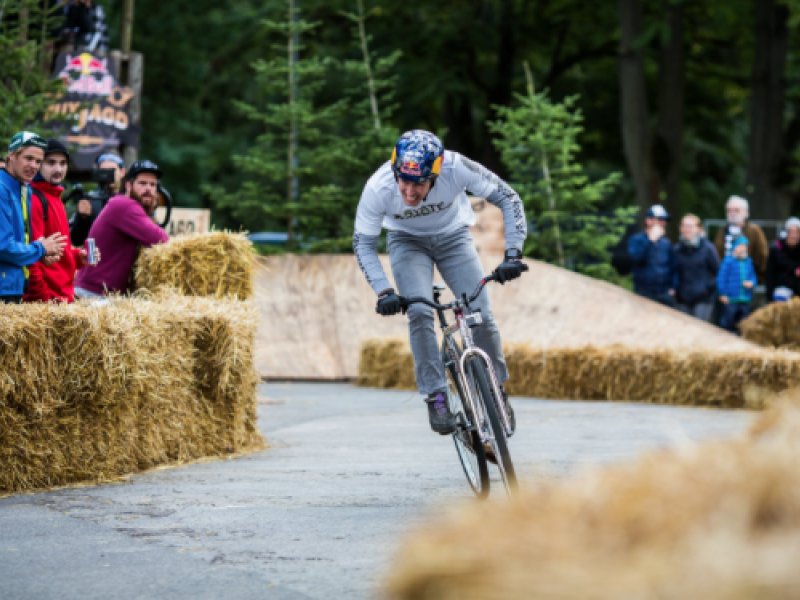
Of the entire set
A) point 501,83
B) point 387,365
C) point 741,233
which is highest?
point 501,83

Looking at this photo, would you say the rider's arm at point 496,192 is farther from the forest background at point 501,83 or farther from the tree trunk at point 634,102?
the tree trunk at point 634,102

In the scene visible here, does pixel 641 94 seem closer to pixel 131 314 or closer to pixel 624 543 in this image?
pixel 131 314

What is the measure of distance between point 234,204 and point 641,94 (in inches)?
381

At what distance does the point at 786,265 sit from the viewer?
15.0 metres

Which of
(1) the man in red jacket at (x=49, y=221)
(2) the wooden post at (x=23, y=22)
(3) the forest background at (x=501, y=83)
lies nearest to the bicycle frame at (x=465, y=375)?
(1) the man in red jacket at (x=49, y=221)

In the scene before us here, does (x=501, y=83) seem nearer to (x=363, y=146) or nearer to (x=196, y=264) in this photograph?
(x=363, y=146)

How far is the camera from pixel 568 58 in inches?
1129

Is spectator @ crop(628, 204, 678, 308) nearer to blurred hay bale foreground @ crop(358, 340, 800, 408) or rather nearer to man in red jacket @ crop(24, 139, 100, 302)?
blurred hay bale foreground @ crop(358, 340, 800, 408)

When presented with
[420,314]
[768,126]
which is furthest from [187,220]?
[768,126]

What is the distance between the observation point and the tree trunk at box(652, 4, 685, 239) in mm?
24234

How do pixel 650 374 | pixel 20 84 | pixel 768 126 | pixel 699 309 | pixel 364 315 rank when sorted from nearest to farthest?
1. pixel 20 84
2. pixel 650 374
3. pixel 699 309
4. pixel 364 315
5. pixel 768 126

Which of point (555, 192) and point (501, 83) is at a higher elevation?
point (501, 83)

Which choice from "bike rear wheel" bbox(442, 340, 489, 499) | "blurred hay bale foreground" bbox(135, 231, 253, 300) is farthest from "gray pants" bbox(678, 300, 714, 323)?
"bike rear wheel" bbox(442, 340, 489, 499)

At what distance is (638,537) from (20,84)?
35.1 ft
